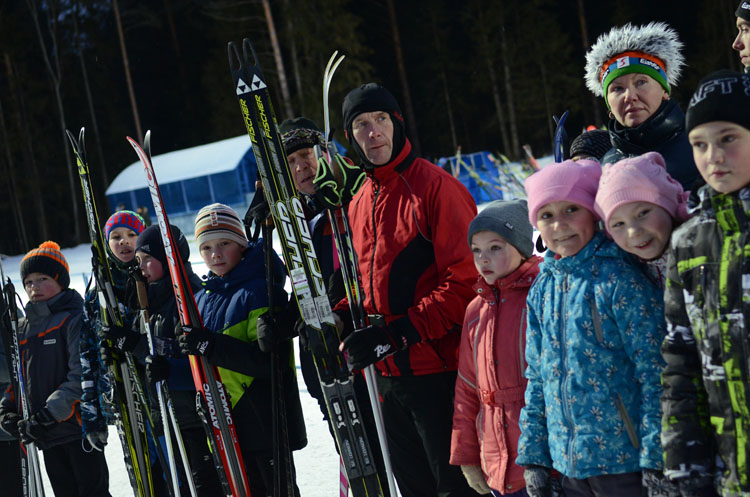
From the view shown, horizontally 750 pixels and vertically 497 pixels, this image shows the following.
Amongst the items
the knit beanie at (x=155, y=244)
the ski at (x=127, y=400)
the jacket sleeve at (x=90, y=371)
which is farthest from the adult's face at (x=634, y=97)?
the jacket sleeve at (x=90, y=371)

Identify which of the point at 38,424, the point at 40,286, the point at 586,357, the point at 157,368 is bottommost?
the point at 586,357

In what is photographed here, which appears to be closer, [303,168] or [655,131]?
[655,131]

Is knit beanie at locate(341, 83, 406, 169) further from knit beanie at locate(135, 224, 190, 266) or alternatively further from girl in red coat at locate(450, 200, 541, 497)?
knit beanie at locate(135, 224, 190, 266)

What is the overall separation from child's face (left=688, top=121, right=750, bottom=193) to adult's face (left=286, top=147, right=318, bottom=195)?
2186 millimetres

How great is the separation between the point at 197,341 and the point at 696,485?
2.02 m

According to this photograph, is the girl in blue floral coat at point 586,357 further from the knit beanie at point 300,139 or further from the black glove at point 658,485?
the knit beanie at point 300,139

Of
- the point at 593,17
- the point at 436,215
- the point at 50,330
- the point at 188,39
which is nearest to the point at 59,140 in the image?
the point at 188,39

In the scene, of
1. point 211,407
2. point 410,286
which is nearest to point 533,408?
point 410,286

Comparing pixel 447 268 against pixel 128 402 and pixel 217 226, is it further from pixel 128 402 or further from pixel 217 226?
pixel 128 402

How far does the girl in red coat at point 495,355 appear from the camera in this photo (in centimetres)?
208

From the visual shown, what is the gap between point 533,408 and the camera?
6.23 ft

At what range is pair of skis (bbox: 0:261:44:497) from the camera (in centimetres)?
367

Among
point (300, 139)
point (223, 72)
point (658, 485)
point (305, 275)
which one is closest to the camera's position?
point (658, 485)

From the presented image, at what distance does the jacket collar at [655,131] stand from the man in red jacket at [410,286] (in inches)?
23.2
